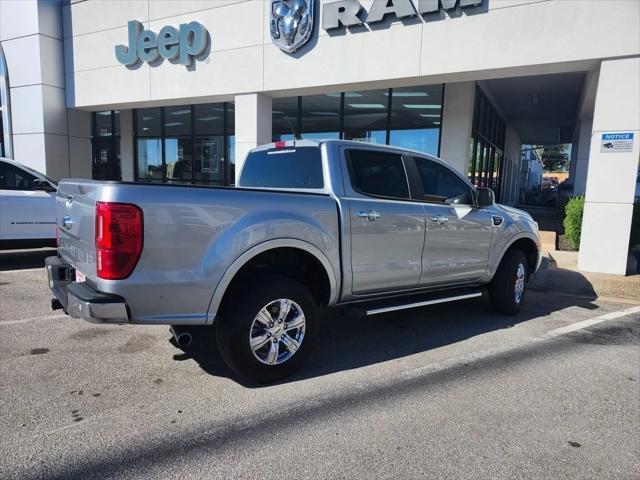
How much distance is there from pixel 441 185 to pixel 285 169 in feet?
5.66

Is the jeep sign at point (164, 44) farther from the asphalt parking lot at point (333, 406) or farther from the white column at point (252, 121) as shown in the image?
the asphalt parking lot at point (333, 406)

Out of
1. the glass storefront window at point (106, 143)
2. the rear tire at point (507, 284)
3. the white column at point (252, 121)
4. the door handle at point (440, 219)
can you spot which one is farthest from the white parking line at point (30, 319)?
the glass storefront window at point (106, 143)

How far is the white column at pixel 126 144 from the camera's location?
54.7 ft

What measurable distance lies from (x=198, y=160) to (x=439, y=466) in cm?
1430

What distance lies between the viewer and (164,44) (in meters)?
12.2

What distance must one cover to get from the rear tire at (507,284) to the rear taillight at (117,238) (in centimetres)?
434

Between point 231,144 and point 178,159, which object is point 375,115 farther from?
point 178,159

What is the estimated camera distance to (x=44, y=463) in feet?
8.59

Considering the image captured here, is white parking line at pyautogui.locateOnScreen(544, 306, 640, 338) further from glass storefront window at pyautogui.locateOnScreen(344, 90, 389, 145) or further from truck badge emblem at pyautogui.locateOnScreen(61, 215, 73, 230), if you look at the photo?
glass storefront window at pyautogui.locateOnScreen(344, 90, 389, 145)

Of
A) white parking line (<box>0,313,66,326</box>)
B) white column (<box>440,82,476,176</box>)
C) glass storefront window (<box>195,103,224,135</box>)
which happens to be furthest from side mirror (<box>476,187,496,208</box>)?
glass storefront window (<box>195,103,224,135</box>)

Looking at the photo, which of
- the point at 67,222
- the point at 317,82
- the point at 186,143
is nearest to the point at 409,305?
the point at 67,222

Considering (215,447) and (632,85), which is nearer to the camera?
(215,447)

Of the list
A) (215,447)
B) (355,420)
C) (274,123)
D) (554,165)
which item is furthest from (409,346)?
(554,165)

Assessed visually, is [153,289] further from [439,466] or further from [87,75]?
[87,75]
